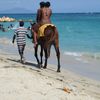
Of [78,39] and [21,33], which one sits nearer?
[21,33]

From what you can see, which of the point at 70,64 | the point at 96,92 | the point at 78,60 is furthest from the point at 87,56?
the point at 96,92

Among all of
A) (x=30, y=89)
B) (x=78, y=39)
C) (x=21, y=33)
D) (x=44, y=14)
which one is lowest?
(x=78, y=39)

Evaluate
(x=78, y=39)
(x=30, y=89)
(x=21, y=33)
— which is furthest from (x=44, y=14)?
(x=78, y=39)

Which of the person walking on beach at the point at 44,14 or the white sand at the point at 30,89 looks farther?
the person walking on beach at the point at 44,14

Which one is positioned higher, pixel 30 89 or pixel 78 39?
pixel 30 89

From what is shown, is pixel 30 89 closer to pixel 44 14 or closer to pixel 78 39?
pixel 44 14

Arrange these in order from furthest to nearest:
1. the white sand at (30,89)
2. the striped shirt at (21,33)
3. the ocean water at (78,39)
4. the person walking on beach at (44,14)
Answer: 1. the ocean water at (78,39)
2. the striped shirt at (21,33)
3. the person walking on beach at (44,14)
4. the white sand at (30,89)

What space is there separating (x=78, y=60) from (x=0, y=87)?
950 cm

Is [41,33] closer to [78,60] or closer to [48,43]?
[48,43]

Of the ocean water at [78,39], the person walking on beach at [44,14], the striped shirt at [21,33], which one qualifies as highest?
the person walking on beach at [44,14]

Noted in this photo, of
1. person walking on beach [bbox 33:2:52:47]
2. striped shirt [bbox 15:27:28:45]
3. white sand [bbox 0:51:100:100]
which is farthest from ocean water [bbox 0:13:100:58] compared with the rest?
white sand [bbox 0:51:100:100]

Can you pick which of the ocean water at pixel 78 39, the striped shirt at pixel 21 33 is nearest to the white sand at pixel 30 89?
the striped shirt at pixel 21 33

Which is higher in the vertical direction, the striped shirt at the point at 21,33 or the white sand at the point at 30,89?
the striped shirt at the point at 21,33

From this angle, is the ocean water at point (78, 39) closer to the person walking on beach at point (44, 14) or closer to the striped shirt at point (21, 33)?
the striped shirt at point (21, 33)
